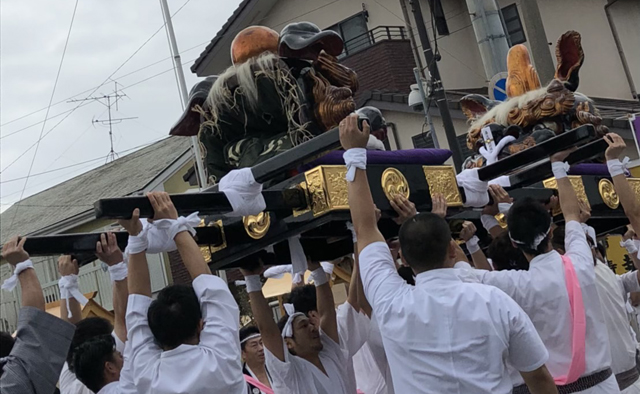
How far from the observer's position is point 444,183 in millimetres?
3646

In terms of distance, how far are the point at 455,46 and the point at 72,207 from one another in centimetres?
985

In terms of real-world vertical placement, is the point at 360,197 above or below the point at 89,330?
above

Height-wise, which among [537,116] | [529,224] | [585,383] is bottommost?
[585,383]

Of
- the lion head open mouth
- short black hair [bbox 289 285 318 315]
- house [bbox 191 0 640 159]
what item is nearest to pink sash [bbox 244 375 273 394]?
short black hair [bbox 289 285 318 315]

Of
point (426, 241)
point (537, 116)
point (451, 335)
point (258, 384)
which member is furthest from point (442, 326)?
point (537, 116)

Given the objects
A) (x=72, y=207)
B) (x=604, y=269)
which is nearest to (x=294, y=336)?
(x=604, y=269)

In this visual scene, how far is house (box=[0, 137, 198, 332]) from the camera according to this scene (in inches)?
677

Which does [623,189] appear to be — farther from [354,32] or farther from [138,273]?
[354,32]

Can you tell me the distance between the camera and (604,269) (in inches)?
166

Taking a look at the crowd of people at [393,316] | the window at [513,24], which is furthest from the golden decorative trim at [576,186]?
the window at [513,24]

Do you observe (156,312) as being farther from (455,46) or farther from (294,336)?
(455,46)

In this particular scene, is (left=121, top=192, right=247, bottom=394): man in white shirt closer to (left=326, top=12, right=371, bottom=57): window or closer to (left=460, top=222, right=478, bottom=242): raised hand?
(left=460, top=222, right=478, bottom=242): raised hand

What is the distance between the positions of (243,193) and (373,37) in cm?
1291

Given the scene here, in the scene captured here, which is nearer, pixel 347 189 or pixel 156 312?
pixel 156 312
